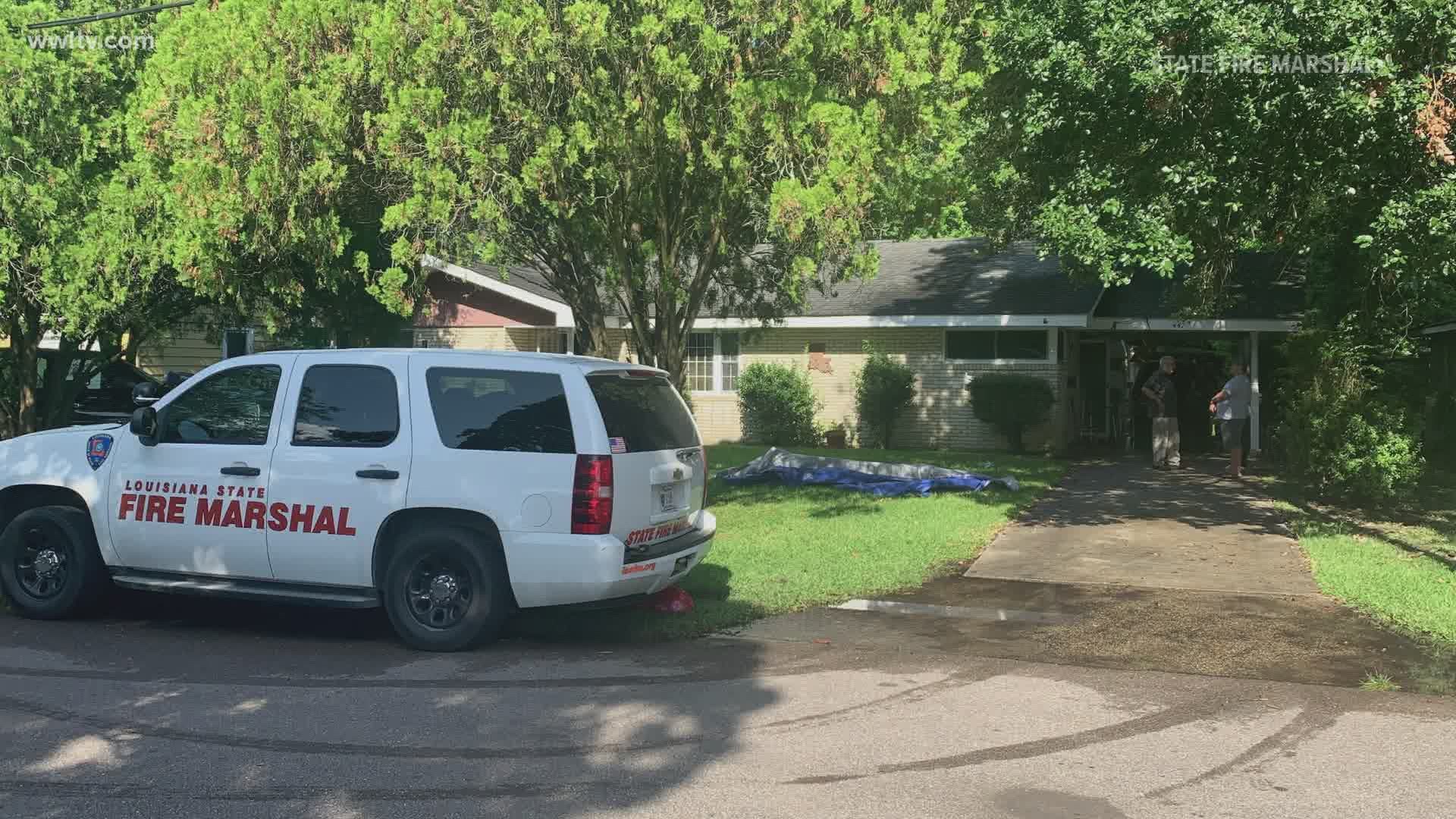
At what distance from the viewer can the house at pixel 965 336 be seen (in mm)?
22391

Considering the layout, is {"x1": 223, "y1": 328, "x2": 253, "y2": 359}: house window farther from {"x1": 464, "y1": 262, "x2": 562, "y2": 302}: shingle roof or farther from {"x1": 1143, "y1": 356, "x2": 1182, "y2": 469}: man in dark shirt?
{"x1": 1143, "y1": 356, "x2": 1182, "y2": 469}: man in dark shirt

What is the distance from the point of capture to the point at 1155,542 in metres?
11.7

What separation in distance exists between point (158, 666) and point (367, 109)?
682cm

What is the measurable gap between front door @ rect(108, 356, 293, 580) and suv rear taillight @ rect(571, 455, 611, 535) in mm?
2023

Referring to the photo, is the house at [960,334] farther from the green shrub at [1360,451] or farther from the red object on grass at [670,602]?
the red object on grass at [670,602]

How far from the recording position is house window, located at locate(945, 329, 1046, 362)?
22.9 metres

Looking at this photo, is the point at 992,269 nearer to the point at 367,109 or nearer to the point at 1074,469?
the point at 1074,469

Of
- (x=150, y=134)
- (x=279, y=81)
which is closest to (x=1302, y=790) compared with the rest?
(x=279, y=81)

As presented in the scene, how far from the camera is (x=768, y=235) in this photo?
13039 millimetres

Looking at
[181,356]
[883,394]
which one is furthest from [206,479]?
[181,356]

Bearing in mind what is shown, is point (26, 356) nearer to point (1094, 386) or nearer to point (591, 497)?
point (591, 497)

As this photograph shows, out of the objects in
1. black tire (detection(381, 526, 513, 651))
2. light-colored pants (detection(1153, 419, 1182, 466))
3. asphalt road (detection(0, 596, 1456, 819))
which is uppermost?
light-colored pants (detection(1153, 419, 1182, 466))

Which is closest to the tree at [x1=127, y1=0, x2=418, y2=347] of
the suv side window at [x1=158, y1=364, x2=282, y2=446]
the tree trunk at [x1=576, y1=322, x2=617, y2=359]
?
the tree trunk at [x1=576, y1=322, x2=617, y2=359]

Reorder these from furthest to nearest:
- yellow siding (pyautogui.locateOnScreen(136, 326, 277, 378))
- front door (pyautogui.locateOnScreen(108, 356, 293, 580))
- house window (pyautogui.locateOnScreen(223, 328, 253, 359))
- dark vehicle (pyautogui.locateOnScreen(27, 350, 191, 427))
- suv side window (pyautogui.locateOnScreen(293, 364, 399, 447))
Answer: yellow siding (pyautogui.locateOnScreen(136, 326, 277, 378)), dark vehicle (pyautogui.locateOnScreen(27, 350, 191, 427)), house window (pyautogui.locateOnScreen(223, 328, 253, 359)), front door (pyautogui.locateOnScreen(108, 356, 293, 580)), suv side window (pyautogui.locateOnScreen(293, 364, 399, 447))
